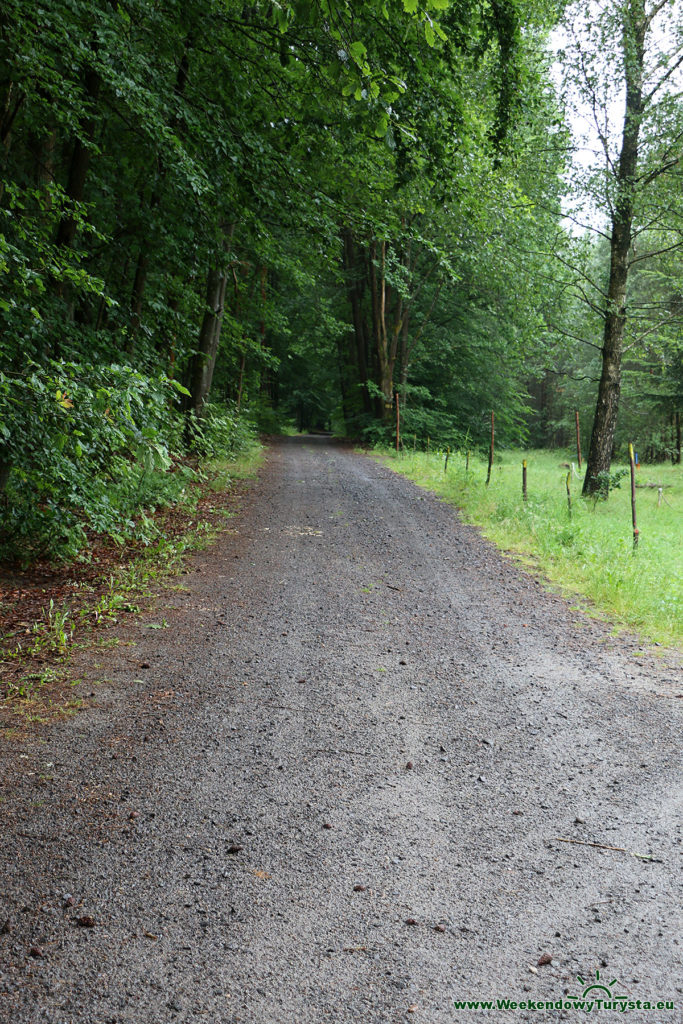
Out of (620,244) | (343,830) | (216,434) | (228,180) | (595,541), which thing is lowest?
(343,830)

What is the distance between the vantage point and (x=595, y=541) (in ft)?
27.4

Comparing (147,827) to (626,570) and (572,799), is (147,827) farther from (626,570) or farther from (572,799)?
(626,570)

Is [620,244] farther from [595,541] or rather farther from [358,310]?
[358,310]

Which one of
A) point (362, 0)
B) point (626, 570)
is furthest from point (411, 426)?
point (362, 0)

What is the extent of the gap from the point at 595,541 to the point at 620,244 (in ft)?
26.5

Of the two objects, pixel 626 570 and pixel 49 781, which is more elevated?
pixel 626 570

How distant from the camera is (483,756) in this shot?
3.37 m

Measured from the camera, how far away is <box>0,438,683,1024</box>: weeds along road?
→ 201cm

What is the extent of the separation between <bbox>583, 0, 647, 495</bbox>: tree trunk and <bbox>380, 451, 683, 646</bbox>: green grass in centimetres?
134

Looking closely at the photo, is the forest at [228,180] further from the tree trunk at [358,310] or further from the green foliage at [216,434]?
the tree trunk at [358,310]

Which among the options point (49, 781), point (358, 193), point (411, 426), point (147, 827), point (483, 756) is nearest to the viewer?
point (147, 827)

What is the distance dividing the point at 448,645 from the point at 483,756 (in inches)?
64.1

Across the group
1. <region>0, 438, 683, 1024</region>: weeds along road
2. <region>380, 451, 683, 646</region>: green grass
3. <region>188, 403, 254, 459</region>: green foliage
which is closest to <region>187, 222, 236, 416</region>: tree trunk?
<region>188, 403, 254, 459</region>: green foliage

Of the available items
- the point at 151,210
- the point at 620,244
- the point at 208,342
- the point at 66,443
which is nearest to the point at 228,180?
the point at 151,210
